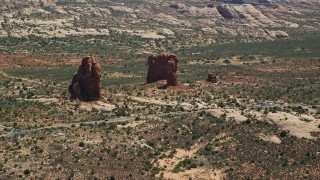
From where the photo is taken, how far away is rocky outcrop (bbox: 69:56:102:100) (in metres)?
98.6

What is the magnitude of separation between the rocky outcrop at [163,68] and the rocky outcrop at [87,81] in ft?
62.6

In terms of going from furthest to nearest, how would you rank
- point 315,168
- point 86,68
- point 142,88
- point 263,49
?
point 263,49
point 142,88
point 86,68
point 315,168

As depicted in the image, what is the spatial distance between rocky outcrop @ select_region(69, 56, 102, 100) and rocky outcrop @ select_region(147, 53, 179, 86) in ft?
62.6

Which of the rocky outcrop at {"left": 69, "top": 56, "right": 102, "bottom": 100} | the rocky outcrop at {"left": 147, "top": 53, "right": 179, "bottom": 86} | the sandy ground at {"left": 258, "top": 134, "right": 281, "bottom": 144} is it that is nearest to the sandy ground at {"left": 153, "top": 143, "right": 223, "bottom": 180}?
the sandy ground at {"left": 258, "top": 134, "right": 281, "bottom": 144}

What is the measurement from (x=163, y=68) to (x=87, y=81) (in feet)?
72.3

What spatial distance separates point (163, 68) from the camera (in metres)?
116

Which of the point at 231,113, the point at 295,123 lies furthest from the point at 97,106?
the point at 295,123

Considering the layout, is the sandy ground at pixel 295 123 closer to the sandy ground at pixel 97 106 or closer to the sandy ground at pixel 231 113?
the sandy ground at pixel 231 113

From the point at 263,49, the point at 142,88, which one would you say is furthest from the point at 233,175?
the point at 263,49

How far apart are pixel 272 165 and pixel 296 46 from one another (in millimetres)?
131592

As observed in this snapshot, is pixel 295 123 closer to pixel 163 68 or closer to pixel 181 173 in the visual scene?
pixel 181 173

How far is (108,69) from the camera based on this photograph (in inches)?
5773

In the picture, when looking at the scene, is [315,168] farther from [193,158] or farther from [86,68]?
[86,68]

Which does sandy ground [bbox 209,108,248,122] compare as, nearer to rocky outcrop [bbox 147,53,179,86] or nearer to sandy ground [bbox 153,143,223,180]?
sandy ground [bbox 153,143,223,180]
